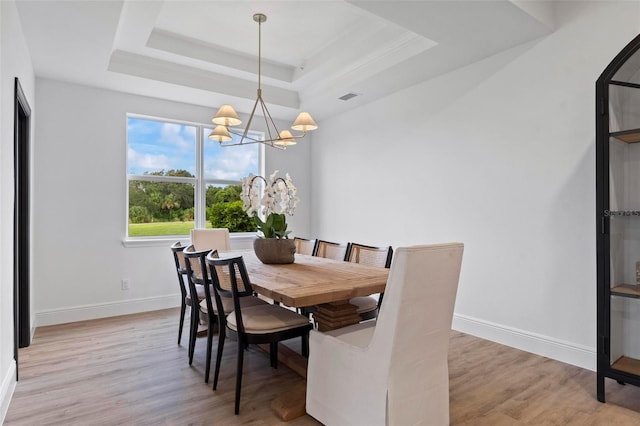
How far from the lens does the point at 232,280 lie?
7.41 feet

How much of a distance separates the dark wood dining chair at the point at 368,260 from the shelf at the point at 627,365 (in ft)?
4.88

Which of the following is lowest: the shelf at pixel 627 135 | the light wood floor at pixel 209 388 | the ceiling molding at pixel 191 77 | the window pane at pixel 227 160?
the light wood floor at pixel 209 388

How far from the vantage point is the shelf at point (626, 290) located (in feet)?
7.68

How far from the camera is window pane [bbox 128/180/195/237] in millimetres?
4648

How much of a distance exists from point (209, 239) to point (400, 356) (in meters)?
2.95

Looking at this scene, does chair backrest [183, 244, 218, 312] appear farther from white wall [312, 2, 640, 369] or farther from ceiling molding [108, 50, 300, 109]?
white wall [312, 2, 640, 369]

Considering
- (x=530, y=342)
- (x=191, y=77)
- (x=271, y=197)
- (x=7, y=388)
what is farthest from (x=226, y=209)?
(x=530, y=342)

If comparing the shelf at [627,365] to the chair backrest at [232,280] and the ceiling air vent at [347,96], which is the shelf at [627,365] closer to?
the chair backrest at [232,280]

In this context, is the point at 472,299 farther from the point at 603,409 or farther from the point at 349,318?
the point at 349,318

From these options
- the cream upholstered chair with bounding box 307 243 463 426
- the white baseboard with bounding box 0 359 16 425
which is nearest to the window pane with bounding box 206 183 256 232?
the white baseboard with bounding box 0 359 16 425

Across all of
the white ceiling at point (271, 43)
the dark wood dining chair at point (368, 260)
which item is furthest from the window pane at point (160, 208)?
the dark wood dining chair at point (368, 260)

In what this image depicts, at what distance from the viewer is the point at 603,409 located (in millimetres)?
2281

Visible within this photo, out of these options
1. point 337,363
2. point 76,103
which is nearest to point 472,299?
point 337,363

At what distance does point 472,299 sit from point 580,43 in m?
2.31
